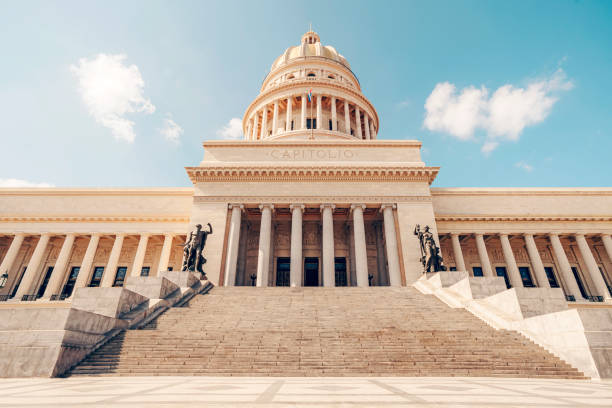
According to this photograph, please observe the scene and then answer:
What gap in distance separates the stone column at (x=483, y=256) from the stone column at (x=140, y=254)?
30226 mm

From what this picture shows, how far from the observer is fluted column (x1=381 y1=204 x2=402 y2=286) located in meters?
22.9

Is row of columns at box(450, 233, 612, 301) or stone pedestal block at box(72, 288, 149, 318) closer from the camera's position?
stone pedestal block at box(72, 288, 149, 318)

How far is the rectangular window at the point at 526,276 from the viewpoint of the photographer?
29281mm

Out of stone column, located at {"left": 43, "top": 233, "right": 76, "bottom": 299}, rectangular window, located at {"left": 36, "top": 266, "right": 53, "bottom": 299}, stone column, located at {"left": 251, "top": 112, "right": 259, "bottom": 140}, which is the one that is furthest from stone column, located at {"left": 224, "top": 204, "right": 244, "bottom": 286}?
stone column, located at {"left": 251, "top": 112, "right": 259, "bottom": 140}

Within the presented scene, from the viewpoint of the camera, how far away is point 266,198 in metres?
25.6

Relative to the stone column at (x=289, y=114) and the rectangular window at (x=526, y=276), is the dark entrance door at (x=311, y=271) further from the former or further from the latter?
the rectangular window at (x=526, y=276)

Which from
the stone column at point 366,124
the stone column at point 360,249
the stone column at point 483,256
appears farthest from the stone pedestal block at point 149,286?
the stone column at point 366,124

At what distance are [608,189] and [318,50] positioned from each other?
40.9 meters

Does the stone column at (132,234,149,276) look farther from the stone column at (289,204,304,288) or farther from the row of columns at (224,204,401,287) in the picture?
the stone column at (289,204,304,288)

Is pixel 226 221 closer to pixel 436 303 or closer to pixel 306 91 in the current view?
pixel 436 303

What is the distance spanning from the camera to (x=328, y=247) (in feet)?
79.5

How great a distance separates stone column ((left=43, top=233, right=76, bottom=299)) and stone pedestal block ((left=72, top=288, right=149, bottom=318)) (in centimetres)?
2005

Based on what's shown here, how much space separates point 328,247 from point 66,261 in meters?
23.4

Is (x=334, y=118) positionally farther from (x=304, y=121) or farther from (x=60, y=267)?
(x=60, y=267)
